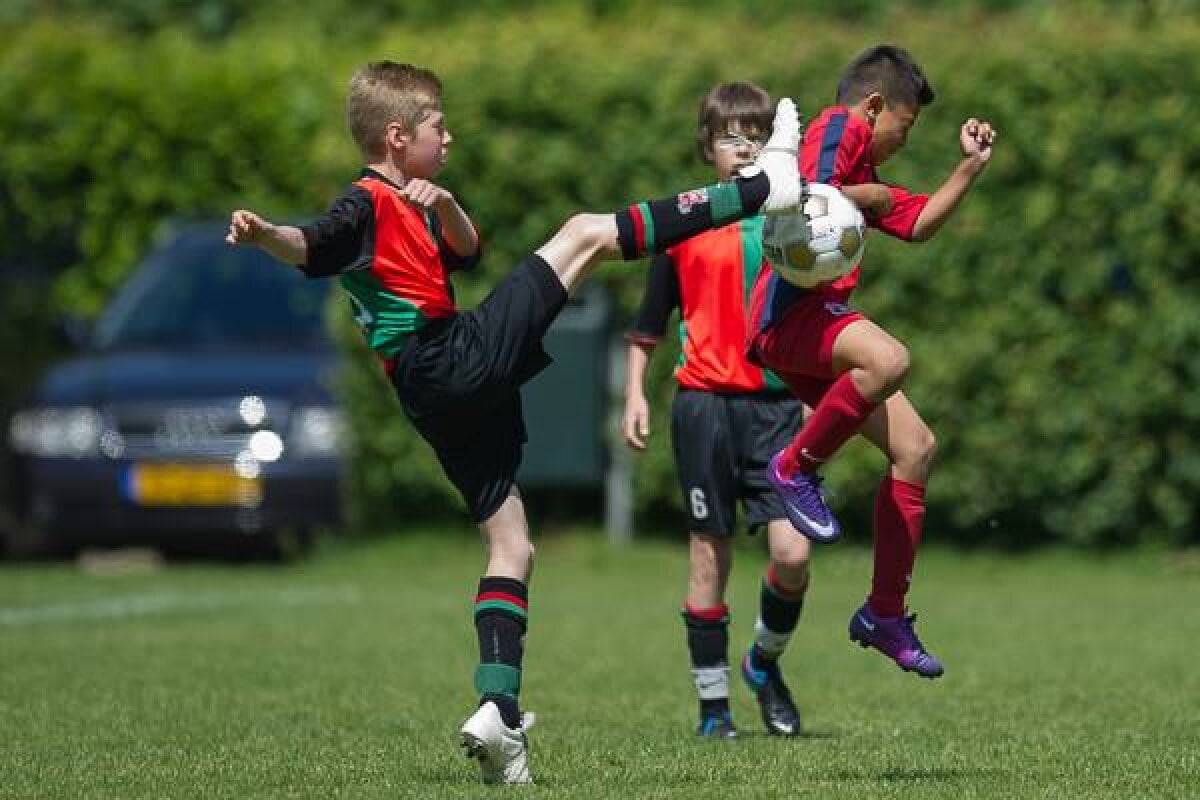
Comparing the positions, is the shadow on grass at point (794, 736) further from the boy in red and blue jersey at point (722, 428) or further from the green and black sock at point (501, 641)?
the green and black sock at point (501, 641)

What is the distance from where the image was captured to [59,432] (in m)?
14.3

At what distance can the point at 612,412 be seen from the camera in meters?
14.9

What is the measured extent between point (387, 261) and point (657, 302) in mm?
1827

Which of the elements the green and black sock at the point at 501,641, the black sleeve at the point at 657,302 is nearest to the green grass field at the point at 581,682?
the green and black sock at the point at 501,641

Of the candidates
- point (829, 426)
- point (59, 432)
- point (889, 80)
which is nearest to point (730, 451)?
point (829, 426)

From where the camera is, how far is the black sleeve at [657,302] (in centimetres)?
815

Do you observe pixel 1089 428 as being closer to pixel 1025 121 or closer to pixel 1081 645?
pixel 1025 121

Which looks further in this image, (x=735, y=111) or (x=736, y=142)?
(x=735, y=111)

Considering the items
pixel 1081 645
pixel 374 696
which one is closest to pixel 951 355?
pixel 1081 645

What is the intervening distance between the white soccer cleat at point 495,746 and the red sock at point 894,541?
45.2 inches

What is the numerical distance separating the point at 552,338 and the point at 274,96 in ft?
12.0

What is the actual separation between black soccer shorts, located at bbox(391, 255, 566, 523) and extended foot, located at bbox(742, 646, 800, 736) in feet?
6.14

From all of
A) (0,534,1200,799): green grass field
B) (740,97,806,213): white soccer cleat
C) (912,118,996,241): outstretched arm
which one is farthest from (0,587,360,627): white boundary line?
(740,97,806,213): white soccer cleat

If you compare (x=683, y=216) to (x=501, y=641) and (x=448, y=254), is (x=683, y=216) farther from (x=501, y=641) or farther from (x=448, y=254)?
(x=501, y=641)
